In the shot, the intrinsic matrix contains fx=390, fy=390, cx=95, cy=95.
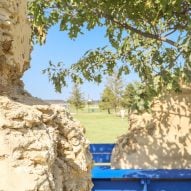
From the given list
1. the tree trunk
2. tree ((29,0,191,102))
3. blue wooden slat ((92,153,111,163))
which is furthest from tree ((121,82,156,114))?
blue wooden slat ((92,153,111,163))

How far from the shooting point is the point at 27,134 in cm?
148

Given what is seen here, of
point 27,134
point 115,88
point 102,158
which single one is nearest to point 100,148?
point 102,158

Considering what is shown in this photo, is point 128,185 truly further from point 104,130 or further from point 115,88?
point 115,88

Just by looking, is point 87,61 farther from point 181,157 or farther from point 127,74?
point 181,157

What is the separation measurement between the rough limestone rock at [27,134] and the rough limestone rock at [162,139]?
460 cm

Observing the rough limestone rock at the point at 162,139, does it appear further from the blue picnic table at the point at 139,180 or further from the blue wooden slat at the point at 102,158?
the blue picnic table at the point at 139,180

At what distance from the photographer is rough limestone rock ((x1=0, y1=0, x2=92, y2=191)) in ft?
4.50

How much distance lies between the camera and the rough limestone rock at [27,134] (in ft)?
4.50

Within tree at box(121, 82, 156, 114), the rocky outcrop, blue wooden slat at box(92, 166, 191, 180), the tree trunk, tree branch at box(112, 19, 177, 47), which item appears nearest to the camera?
the rocky outcrop

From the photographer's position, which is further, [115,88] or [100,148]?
[115,88]

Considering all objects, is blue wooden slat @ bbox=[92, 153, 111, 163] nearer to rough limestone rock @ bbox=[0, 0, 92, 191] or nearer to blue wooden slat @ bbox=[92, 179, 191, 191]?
blue wooden slat @ bbox=[92, 179, 191, 191]

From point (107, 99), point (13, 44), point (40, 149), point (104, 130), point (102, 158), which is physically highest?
point (107, 99)

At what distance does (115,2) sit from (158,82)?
141 cm

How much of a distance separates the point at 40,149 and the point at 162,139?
17.0ft
